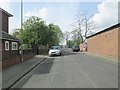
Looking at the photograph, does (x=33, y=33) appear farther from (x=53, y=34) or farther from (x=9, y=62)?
(x=9, y=62)

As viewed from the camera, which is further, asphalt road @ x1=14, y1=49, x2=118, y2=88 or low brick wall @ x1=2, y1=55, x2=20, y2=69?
low brick wall @ x1=2, y1=55, x2=20, y2=69

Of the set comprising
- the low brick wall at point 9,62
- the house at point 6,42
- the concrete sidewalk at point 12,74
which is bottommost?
the concrete sidewalk at point 12,74

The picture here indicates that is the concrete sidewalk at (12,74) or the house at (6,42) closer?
the concrete sidewalk at (12,74)

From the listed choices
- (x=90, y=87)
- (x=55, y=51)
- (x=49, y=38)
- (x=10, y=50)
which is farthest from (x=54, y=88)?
(x=49, y=38)

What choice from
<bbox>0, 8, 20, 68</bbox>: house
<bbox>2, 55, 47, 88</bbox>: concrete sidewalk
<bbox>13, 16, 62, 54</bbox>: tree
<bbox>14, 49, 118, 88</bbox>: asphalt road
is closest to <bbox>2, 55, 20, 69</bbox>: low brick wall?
<bbox>0, 8, 20, 68</bbox>: house

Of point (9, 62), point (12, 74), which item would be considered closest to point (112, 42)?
point (9, 62)

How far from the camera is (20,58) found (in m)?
26.9

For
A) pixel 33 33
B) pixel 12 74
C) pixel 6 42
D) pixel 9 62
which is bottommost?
pixel 12 74

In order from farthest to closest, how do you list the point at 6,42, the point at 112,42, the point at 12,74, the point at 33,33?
1. the point at 33,33
2. the point at 112,42
3. the point at 6,42
4. the point at 12,74

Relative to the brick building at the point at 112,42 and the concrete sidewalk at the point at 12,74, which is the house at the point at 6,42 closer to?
the concrete sidewalk at the point at 12,74

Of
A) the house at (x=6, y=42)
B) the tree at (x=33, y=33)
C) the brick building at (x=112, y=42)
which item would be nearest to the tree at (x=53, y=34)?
the tree at (x=33, y=33)

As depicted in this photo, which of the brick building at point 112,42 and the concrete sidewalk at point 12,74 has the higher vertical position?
→ the brick building at point 112,42

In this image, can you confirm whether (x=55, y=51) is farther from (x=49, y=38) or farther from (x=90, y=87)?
(x=90, y=87)

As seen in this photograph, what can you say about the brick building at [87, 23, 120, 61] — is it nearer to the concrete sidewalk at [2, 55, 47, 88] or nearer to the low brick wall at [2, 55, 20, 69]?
the low brick wall at [2, 55, 20, 69]
